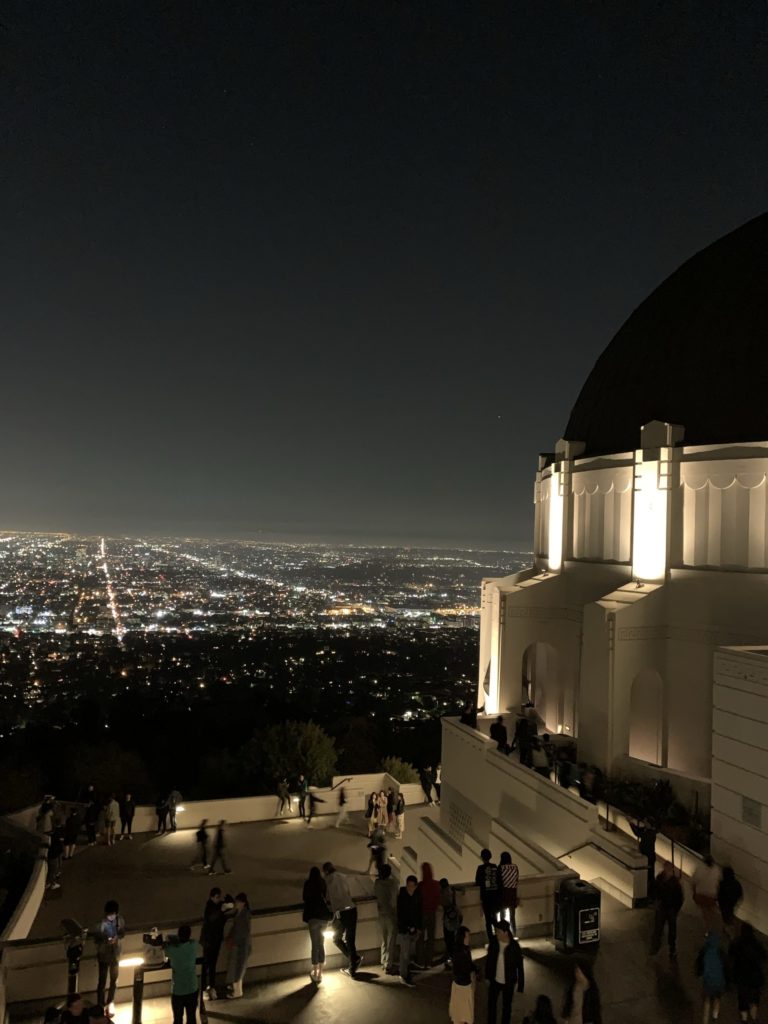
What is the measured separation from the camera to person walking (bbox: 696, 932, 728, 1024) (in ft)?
22.2

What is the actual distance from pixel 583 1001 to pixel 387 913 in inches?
99.0

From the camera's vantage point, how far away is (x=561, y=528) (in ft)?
61.7

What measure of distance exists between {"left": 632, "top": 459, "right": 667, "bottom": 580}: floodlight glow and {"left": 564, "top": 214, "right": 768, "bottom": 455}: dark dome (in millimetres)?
1109

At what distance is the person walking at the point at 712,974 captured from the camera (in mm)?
6755

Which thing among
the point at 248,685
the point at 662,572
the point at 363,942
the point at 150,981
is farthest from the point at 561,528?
the point at 248,685

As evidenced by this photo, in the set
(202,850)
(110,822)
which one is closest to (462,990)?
(202,850)

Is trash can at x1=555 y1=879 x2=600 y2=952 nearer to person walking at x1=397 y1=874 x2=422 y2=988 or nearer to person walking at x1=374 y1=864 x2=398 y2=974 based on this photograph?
person walking at x1=397 y1=874 x2=422 y2=988

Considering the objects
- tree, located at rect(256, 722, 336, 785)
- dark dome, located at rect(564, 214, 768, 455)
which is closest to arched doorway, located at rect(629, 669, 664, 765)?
dark dome, located at rect(564, 214, 768, 455)

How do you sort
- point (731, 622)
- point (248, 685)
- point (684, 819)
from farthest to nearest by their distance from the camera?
1. point (248, 685)
2. point (731, 622)
3. point (684, 819)

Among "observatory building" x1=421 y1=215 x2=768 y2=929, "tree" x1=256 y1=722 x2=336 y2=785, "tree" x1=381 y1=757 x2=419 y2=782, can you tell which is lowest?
"tree" x1=381 y1=757 x2=419 y2=782

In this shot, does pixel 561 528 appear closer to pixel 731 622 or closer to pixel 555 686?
pixel 555 686

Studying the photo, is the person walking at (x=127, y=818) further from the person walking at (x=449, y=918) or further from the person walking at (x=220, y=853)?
the person walking at (x=449, y=918)

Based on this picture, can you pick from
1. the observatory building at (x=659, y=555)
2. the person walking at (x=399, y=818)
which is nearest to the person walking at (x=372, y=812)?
the person walking at (x=399, y=818)

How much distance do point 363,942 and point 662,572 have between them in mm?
10099
